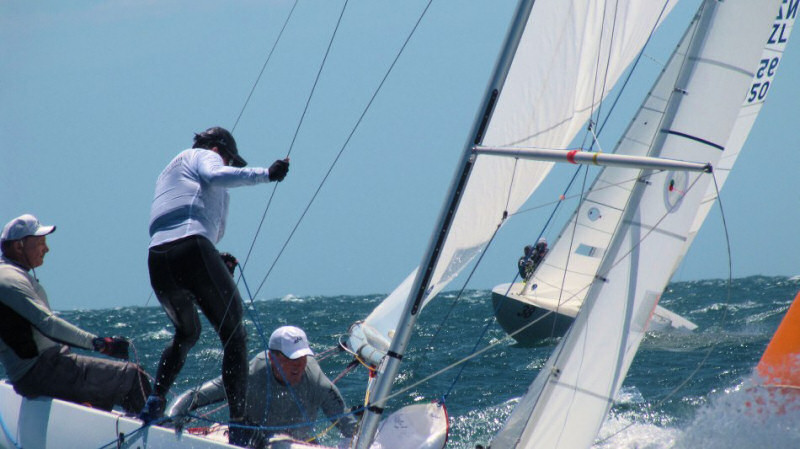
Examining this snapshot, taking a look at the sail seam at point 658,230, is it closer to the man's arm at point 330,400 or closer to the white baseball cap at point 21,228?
the man's arm at point 330,400

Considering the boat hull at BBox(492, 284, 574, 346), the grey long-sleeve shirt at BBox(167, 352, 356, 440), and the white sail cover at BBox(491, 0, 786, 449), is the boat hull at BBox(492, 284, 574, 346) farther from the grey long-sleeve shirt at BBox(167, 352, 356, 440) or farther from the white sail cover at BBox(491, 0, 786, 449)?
the white sail cover at BBox(491, 0, 786, 449)

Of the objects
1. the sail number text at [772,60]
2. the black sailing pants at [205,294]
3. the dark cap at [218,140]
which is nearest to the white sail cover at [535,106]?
the black sailing pants at [205,294]

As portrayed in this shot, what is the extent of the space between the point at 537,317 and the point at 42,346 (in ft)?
26.3

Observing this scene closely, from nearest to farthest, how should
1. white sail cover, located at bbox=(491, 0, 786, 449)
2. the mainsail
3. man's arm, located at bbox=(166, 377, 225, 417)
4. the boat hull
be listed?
A: 1. the mainsail
2. white sail cover, located at bbox=(491, 0, 786, 449)
3. man's arm, located at bbox=(166, 377, 225, 417)
4. the boat hull

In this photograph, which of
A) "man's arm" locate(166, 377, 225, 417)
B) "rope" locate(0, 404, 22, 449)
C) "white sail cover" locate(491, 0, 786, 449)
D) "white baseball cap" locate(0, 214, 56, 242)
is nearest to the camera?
"white sail cover" locate(491, 0, 786, 449)

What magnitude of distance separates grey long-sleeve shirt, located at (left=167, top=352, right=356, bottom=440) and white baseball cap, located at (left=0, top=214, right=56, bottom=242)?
1058 mm

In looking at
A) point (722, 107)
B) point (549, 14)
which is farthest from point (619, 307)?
point (549, 14)

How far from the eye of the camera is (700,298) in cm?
1823

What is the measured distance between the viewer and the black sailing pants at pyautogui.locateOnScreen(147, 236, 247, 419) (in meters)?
3.60

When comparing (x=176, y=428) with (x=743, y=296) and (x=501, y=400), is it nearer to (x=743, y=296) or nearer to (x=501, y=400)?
(x=501, y=400)

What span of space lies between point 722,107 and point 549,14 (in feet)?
2.77

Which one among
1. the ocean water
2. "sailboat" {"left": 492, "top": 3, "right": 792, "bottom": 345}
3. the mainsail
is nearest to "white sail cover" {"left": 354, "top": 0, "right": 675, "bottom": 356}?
the mainsail

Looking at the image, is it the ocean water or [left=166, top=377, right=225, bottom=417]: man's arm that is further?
the ocean water

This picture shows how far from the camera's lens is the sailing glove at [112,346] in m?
3.94
